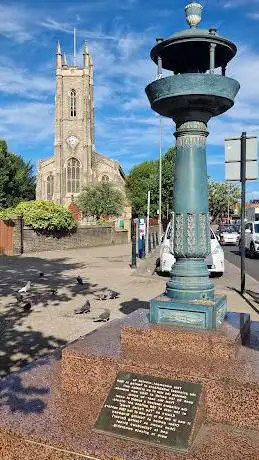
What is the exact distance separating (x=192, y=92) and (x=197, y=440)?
2906 millimetres

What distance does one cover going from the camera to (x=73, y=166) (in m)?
70.4

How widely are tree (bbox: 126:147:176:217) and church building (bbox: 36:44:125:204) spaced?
13.7 feet

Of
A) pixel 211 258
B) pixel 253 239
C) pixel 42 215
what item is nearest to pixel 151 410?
pixel 211 258

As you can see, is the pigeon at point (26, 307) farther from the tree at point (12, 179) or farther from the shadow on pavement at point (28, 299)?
the tree at point (12, 179)

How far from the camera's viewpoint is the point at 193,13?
14.7 feet

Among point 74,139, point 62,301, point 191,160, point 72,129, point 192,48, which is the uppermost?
point 72,129

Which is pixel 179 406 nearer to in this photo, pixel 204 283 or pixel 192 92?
pixel 204 283

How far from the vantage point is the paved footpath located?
6.58 m

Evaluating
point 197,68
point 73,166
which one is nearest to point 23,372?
point 197,68

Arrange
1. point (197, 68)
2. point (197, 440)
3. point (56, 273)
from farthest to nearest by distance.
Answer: point (56, 273) < point (197, 68) < point (197, 440)

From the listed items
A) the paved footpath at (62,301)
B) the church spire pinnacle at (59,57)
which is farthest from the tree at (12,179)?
the paved footpath at (62,301)

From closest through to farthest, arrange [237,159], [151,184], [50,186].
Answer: [237,159] → [151,184] → [50,186]

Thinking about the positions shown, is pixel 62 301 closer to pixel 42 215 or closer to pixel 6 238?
pixel 6 238

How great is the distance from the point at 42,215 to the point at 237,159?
60.4 ft
